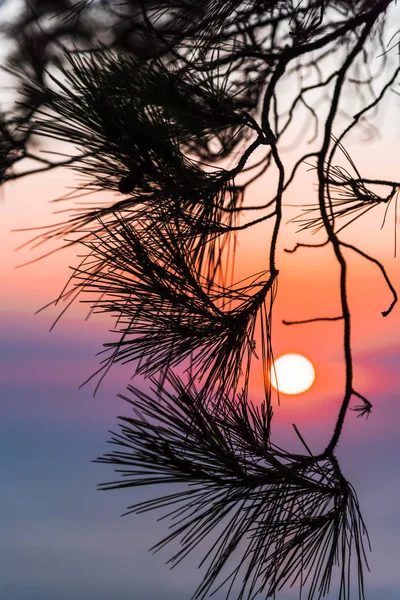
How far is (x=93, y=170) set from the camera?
27.9 inches

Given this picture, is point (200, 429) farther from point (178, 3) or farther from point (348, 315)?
point (178, 3)

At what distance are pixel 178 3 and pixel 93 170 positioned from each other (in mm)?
425

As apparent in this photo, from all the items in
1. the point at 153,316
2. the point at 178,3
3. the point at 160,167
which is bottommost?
the point at 153,316

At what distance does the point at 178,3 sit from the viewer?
3.37 feet

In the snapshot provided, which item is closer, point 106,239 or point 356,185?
point 106,239

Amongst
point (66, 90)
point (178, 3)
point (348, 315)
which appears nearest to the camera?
point (66, 90)

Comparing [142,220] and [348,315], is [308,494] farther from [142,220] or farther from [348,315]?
[142,220]

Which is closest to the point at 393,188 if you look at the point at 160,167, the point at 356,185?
the point at 356,185

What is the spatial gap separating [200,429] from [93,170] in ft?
0.83

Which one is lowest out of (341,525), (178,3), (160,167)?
(341,525)

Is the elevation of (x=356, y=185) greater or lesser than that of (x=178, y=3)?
lesser

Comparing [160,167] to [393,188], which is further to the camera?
[393,188]

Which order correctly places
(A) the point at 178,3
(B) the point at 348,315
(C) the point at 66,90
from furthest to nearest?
(A) the point at 178,3 → (B) the point at 348,315 → (C) the point at 66,90

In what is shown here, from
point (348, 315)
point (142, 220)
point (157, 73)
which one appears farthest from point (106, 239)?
point (348, 315)
